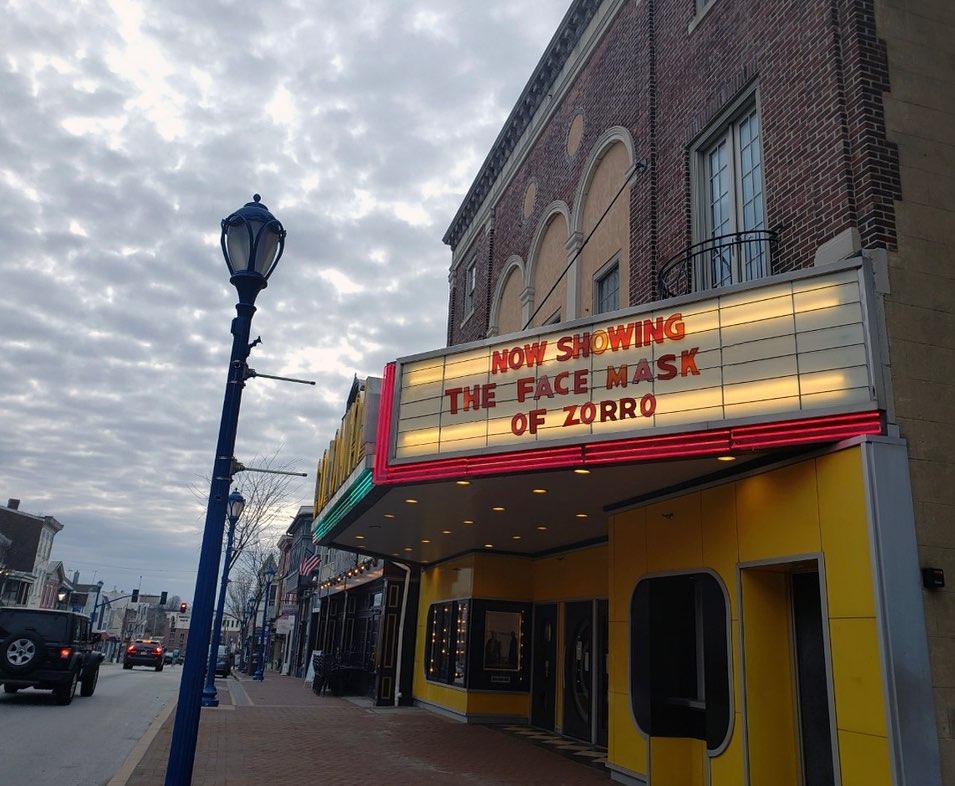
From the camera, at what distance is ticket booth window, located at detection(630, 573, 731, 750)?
10.8 meters

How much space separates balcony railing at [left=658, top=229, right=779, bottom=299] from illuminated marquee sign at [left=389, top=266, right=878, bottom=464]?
5.94ft

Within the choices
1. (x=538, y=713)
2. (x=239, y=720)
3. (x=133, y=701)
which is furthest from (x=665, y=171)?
(x=133, y=701)

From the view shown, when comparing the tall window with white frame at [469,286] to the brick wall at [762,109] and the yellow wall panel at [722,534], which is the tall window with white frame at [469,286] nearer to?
the brick wall at [762,109]

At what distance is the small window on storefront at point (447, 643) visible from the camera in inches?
792

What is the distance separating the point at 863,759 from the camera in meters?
7.41

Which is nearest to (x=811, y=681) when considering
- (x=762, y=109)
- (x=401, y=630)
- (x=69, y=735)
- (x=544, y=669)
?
(x=762, y=109)

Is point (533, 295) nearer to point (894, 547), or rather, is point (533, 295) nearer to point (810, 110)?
point (810, 110)

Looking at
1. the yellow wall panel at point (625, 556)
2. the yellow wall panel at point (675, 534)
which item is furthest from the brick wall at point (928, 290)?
the yellow wall panel at point (625, 556)

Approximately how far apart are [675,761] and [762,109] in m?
8.89

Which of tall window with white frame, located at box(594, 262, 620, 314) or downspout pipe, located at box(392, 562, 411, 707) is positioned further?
downspout pipe, located at box(392, 562, 411, 707)

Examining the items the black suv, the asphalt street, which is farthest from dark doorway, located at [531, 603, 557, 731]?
the black suv

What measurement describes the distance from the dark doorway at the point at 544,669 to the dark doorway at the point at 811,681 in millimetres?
9515

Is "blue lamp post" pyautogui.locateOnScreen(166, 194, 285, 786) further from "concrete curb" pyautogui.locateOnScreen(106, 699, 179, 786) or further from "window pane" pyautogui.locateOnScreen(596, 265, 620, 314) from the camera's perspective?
"window pane" pyautogui.locateOnScreen(596, 265, 620, 314)

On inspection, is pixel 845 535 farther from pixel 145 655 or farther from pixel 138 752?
pixel 145 655
